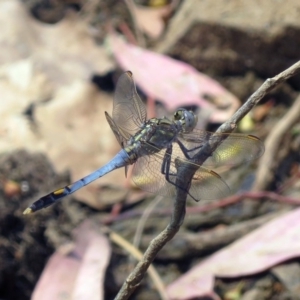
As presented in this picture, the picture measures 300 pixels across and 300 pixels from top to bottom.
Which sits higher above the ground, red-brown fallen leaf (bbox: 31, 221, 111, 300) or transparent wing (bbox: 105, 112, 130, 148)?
transparent wing (bbox: 105, 112, 130, 148)

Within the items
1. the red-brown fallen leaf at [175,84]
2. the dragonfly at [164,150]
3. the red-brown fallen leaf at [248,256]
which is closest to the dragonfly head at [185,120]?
the dragonfly at [164,150]

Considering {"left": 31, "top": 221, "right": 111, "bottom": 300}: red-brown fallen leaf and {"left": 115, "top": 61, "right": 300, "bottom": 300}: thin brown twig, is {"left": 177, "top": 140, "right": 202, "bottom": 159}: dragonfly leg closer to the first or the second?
{"left": 115, "top": 61, "right": 300, "bottom": 300}: thin brown twig

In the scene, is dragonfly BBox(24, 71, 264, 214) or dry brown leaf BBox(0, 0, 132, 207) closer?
dragonfly BBox(24, 71, 264, 214)

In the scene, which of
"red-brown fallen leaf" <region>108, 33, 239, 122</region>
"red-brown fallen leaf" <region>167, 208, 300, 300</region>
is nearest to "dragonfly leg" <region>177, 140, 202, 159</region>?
"red-brown fallen leaf" <region>167, 208, 300, 300</region>

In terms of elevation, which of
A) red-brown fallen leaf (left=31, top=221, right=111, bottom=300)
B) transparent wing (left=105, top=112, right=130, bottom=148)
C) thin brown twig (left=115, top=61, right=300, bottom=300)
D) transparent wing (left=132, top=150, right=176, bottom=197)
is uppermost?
thin brown twig (left=115, top=61, right=300, bottom=300)

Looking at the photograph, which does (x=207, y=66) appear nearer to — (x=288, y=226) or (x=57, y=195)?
(x=288, y=226)

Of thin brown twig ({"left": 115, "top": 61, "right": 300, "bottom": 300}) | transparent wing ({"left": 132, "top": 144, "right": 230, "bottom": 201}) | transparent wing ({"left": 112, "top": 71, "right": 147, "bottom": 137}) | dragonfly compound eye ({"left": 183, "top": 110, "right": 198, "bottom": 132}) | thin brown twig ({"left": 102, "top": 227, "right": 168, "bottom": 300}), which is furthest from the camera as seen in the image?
thin brown twig ({"left": 102, "top": 227, "right": 168, "bottom": 300})

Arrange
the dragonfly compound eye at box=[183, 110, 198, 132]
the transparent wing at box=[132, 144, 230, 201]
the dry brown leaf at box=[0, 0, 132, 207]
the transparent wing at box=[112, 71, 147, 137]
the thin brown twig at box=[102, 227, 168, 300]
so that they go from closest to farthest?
1. the transparent wing at box=[132, 144, 230, 201]
2. the dragonfly compound eye at box=[183, 110, 198, 132]
3. the transparent wing at box=[112, 71, 147, 137]
4. the thin brown twig at box=[102, 227, 168, 300]
5. the dry brown leaf at box=[0, 0, 132, 207]

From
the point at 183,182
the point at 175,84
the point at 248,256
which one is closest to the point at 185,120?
the point at 183,182
